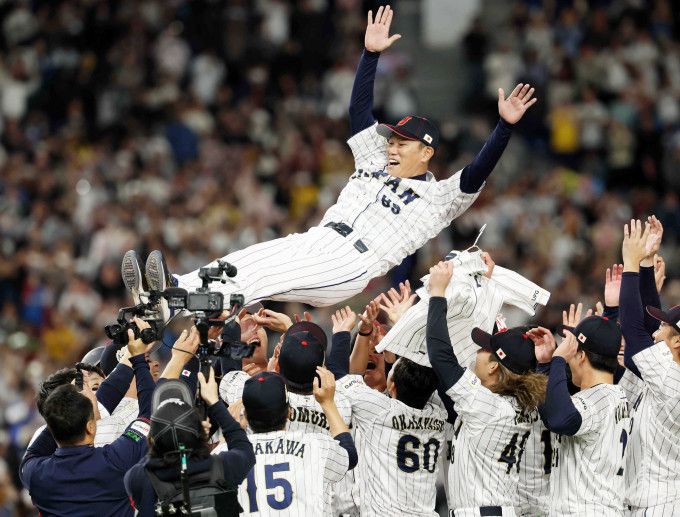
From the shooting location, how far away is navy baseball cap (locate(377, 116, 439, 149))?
335 inches

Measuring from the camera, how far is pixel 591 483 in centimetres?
737

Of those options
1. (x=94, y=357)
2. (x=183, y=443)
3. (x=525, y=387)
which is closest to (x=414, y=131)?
(x=525, y=387)

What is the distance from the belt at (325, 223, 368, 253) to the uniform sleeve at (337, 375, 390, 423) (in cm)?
114

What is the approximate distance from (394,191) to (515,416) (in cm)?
190

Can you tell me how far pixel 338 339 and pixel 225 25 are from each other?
522 inches

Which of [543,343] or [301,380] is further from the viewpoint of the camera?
[543,343]

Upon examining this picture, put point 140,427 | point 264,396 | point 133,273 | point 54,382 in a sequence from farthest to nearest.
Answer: point 54,382
point 133,273
point 140,427
point 264,396

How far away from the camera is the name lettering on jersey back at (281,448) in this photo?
265 inches

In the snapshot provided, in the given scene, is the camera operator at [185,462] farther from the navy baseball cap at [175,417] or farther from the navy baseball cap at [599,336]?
the navy baseball cap at [599,336]

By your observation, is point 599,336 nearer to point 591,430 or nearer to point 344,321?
point 591,430

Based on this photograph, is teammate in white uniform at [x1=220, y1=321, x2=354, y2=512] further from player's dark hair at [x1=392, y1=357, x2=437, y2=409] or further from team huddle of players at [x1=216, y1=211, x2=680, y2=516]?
player's dark hair at [x1=392, y1=357, x2=437, y2=409]

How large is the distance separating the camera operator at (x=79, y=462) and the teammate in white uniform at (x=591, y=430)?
2295 millimetres

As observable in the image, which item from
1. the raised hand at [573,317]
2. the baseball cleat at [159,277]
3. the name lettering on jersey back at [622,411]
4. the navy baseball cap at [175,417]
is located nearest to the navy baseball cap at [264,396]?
the navy baseball cap at [175,417]

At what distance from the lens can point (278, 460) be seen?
674cm
